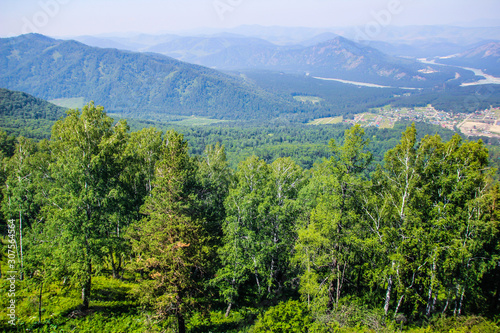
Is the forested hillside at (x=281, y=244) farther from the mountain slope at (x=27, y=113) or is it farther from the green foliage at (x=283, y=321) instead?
the mountain slope at (x=27, y=113)

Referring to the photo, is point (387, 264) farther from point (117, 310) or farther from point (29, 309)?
point (29, 309)

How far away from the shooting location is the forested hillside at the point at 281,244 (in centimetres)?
1830

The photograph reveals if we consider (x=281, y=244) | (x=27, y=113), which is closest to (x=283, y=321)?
(x=281, y=244)

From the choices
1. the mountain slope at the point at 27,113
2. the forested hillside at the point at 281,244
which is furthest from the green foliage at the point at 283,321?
the mountain slope at the point at 27,113

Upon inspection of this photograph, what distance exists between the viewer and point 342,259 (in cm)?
2022

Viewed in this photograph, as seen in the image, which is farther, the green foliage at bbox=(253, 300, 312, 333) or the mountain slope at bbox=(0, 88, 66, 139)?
the mountain slope at bbox=(0, 88, 66, 139)

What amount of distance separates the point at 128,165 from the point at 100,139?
471 cm

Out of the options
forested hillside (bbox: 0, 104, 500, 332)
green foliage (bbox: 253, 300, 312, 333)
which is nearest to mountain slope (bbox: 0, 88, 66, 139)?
forested hillside (bbox: 0, 104, 500, 332)

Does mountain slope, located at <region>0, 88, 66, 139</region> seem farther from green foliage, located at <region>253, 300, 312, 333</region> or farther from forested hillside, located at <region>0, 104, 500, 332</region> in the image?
green foliage, located at <region>253, 300, 312, 333</region>

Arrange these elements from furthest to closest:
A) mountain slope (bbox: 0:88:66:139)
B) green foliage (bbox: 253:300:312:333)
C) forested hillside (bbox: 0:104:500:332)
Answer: mountain slope (bbox: 0:88:66:139)
forested hillside (bbox: 0:104:500:332)
green foliage (bbox: 253:300:312:333)

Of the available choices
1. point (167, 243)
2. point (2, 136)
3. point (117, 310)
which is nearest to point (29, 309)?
point (117, 310)

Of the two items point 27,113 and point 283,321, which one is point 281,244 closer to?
point 283,321

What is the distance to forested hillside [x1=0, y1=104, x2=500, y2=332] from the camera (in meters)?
18.3

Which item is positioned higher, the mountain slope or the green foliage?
the mountain slope
